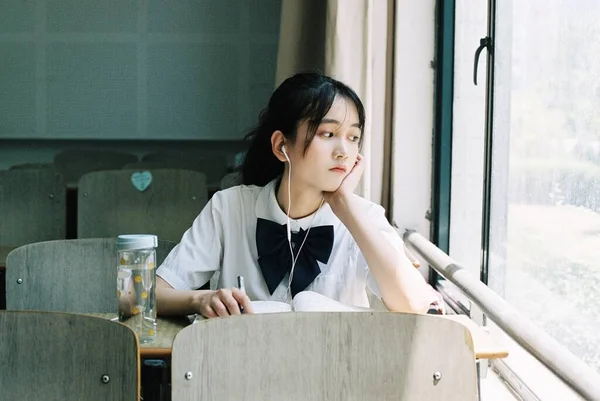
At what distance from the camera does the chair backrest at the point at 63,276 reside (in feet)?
6.37

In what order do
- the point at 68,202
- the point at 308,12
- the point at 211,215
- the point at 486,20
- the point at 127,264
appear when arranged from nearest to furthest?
the point at 127,264
the point at 211,215
the point at 486,20
the point at 308,12
the point at 68,202

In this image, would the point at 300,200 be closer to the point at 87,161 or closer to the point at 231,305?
the point at 231,305

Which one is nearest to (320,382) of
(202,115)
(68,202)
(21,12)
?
(68,202)

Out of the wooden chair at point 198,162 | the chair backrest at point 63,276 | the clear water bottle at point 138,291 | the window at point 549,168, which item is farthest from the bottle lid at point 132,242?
the wooden chair at point 198,162

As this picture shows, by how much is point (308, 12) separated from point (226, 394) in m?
2.02

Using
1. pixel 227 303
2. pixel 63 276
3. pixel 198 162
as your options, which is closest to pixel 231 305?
pixel 227 303

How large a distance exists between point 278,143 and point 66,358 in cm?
91

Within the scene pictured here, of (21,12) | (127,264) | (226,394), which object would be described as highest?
(21,12)

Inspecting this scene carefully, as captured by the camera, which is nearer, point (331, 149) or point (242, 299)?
point (242, 299)

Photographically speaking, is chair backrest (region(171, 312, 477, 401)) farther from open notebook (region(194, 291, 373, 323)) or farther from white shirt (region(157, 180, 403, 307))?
white shirt (region(157, 180, 403, 307))

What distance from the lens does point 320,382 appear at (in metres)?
1.12

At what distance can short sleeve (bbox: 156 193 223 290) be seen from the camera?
71.6 inches

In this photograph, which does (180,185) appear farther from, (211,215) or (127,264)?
(127,264)

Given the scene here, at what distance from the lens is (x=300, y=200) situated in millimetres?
1882
